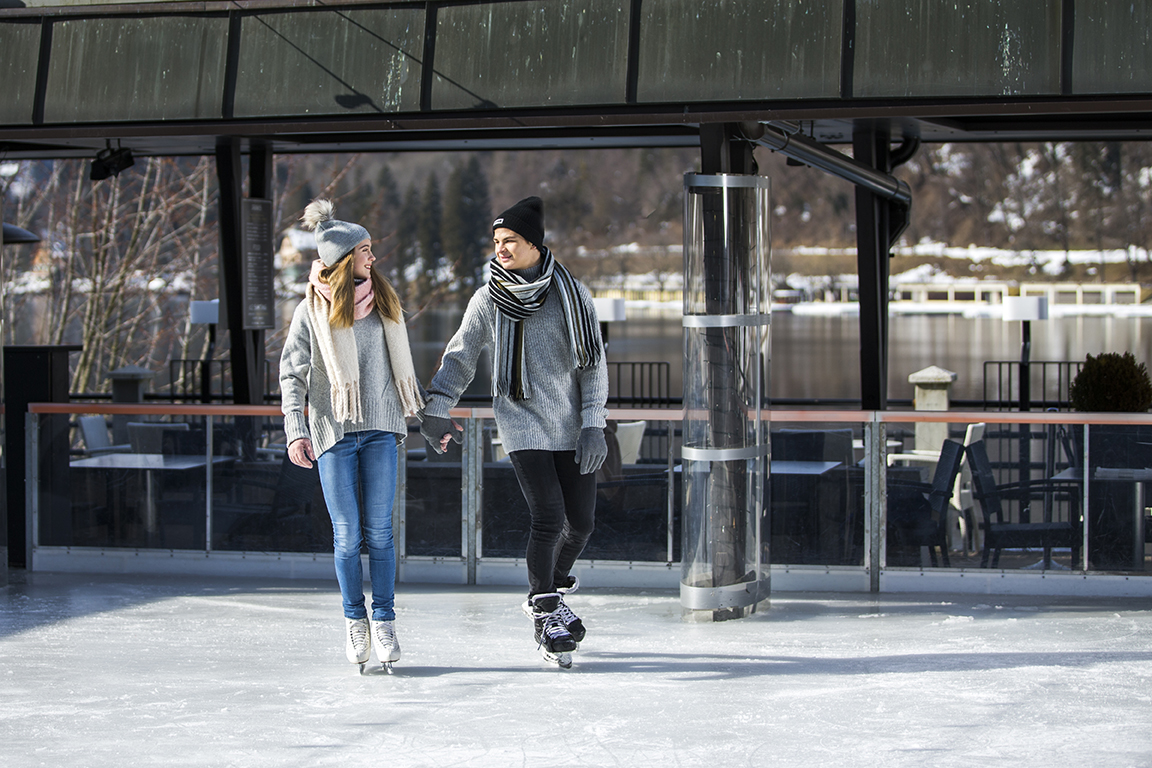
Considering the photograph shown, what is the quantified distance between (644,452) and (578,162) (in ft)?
351

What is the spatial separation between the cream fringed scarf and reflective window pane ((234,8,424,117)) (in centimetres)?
143

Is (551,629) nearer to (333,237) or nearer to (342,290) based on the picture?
(342,290)

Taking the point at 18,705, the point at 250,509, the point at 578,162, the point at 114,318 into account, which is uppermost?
the point at 578,162

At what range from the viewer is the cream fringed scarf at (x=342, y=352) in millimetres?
4109

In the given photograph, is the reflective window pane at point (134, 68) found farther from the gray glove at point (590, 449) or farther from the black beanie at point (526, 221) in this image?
the gray glove at point (590, 449)

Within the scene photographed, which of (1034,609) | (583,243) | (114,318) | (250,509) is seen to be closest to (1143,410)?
(1034,609)

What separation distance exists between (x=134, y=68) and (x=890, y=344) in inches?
2929

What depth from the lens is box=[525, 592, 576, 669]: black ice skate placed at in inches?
170

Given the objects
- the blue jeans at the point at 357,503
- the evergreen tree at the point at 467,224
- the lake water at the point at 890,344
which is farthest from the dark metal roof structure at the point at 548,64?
the evergreen tree at the point at 467,224

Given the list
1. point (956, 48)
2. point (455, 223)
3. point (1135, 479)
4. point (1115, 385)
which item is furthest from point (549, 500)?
point (455, 223)

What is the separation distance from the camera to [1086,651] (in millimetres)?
4590

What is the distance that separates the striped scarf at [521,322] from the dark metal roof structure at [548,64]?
1.16 metres

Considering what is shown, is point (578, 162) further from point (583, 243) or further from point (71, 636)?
point (71, 636)

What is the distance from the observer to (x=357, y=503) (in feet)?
14.0
